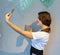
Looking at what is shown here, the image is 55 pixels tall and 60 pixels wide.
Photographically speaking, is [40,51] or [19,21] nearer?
[40,51]

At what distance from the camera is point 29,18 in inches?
73.6

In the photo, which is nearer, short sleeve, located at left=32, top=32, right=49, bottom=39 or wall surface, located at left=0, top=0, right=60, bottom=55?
short sleeve, located at left=32, top=32, right=49, bottom=39

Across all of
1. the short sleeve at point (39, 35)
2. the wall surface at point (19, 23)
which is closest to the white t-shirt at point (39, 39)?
the short sleeve at point (39, 35)

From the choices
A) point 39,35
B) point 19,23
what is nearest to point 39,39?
point 39,35

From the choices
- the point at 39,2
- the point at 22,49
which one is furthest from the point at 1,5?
the point at 22,49

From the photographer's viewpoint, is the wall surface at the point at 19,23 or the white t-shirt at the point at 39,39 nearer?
the white t-shirt at the point at 39,39

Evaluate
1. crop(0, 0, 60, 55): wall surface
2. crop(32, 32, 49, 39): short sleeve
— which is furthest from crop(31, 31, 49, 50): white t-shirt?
crop(0, 0, 60, 55): wall surface

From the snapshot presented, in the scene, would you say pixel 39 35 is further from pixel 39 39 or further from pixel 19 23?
pixel 19 23

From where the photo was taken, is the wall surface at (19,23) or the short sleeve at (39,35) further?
the wall surface at (19,23)

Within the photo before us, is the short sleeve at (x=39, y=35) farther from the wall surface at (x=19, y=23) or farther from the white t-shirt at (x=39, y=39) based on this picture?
the wall surface at (x=19, y=23)

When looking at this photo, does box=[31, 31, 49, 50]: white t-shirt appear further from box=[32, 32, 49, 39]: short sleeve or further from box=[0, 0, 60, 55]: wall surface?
box=[0, 0, 60, 55]: wall surface

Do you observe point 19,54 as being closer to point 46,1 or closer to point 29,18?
point 29,18

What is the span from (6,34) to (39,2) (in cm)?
48

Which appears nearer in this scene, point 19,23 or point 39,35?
point 39,35
